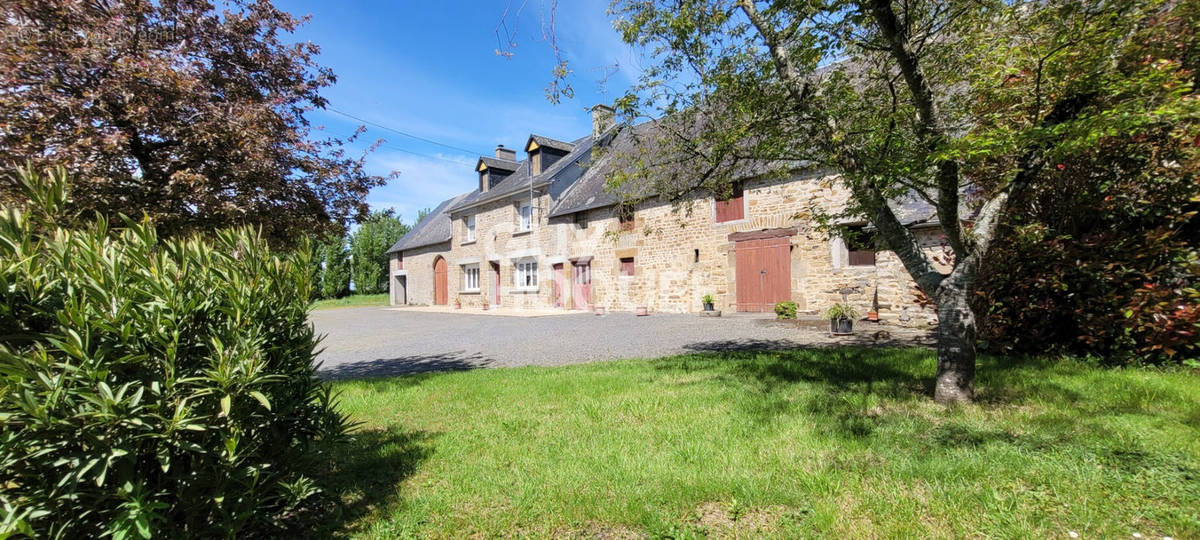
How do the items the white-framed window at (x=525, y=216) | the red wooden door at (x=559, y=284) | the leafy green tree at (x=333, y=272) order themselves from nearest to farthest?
the red wooden door at (x=559, y=284)
the white-framed window at (x=525, y=216)
the leafy green tree at (x=333, y=272)

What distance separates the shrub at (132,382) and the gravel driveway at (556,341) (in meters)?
3.86

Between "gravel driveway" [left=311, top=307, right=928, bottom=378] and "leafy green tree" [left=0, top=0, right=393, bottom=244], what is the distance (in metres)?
1.92

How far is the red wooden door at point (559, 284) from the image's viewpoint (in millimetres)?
18409

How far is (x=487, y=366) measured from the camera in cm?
698

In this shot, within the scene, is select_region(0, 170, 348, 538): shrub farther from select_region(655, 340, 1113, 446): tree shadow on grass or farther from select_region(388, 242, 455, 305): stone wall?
select_region(388, 242, 455, 305): stone wall

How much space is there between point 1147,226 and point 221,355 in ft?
26.3

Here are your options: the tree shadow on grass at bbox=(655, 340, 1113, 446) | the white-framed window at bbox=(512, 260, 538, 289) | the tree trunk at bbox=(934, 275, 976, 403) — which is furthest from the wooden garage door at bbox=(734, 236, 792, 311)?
the white-framed window at bbox=(512, 260, 538, 289)

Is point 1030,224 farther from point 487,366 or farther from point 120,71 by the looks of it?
point 120,71

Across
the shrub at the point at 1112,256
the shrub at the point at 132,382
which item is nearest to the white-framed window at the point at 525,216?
the shrub at the point at 1112,256

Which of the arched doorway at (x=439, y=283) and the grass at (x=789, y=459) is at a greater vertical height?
the arched doorway at (x=439, y=283)

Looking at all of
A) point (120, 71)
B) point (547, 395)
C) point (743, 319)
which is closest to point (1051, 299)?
point (547, 395)

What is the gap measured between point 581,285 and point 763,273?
23.4 feet

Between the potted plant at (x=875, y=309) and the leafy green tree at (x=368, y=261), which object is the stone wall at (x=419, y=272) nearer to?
the leafy green tree at (x=368, y=261)

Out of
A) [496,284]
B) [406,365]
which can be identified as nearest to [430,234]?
[496,284]
